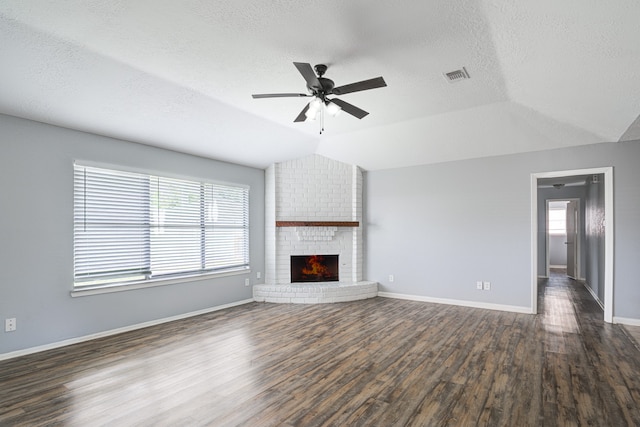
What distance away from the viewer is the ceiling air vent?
3.25 meters

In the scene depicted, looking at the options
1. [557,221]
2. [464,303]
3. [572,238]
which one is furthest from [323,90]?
[557,221]

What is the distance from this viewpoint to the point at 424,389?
8.82ft

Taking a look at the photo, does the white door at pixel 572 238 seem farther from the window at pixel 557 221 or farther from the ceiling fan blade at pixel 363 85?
the ceiling fan blade at pixel 363 85

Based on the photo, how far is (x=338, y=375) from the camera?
2.94m

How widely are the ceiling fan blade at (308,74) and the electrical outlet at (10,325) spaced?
3.71 m

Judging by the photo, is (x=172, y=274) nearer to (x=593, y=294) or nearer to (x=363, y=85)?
(x=363, y=85)

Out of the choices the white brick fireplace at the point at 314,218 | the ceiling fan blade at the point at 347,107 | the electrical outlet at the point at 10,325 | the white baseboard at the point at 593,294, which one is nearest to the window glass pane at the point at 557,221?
the white baseboard at the point at 593,294

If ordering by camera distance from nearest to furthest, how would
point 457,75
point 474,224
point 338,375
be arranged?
point 338,375, point 457,75, point 474,224

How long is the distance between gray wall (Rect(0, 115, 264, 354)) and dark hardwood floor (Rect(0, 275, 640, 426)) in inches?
10.7

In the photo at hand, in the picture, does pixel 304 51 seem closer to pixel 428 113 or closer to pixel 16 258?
pixel 428 113

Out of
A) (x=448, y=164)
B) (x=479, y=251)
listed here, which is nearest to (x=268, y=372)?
(x=479, y=251)

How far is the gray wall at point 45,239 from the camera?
339 cm

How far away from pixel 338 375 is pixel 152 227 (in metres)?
3.21

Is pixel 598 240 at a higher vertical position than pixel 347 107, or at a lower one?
lower
